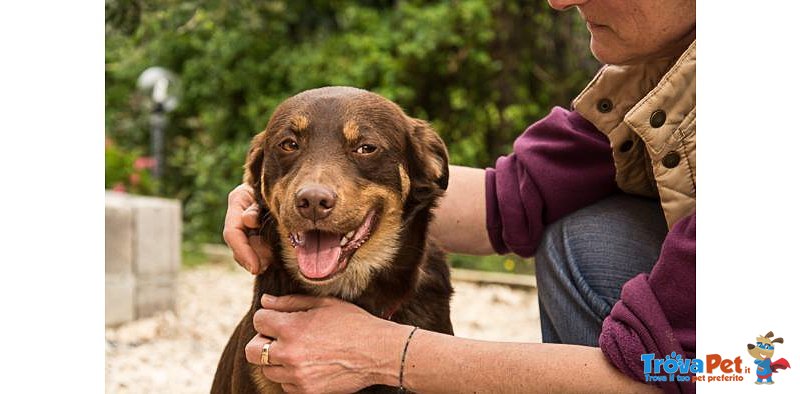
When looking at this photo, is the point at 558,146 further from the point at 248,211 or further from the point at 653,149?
the point at 248,211

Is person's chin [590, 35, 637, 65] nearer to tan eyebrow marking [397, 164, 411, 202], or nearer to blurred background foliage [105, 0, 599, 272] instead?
tan eyebrow marking [397, 164, 411, 202]

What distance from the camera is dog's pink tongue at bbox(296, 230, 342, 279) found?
8.19 feet

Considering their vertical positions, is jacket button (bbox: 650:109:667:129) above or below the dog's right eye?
above

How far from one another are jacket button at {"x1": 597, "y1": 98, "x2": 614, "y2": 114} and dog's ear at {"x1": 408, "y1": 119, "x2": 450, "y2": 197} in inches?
19.4

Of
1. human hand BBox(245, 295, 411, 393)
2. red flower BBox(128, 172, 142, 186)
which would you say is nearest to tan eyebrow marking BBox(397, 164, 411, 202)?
human hand BBox(245, 295, 411, 393)

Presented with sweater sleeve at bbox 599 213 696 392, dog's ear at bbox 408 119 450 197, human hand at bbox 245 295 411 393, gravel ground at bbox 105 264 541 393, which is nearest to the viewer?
sweater sleeve at bbox 599 213 696 392

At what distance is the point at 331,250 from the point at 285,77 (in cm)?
684

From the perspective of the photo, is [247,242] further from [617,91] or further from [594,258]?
[617,91]

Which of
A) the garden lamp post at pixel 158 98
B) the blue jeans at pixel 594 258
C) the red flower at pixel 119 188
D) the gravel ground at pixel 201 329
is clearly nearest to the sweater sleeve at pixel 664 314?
the blue jeans at pixel 594 258

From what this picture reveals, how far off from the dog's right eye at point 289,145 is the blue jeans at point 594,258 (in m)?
0.93

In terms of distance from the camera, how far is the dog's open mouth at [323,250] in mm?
Result: 2498
